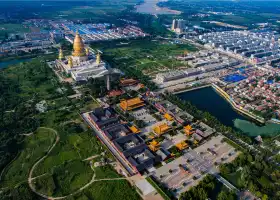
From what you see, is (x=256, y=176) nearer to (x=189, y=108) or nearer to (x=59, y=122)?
(x=189, y=108)

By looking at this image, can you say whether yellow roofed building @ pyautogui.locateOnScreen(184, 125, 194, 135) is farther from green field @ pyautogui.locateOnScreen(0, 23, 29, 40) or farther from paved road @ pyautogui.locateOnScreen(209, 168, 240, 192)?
green field @ pyautogui.locateOnScreen(0, 23, 29, 40)

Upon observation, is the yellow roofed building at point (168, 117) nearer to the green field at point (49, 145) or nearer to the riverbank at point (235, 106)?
the green field at point (49, 145)

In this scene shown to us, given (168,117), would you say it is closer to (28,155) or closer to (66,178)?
(66,178)

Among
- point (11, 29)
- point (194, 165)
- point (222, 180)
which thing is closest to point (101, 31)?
point (11, 29)

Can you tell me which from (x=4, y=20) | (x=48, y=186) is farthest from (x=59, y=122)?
(x=4, y=20)

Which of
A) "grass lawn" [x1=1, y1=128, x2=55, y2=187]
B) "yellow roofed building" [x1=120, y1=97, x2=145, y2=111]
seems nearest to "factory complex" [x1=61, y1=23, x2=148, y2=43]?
"yellow roofed building" [x1=120, y1=97, x2=145, y2=111]

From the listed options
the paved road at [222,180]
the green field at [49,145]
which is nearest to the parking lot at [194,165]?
the paved road at [222,180]
